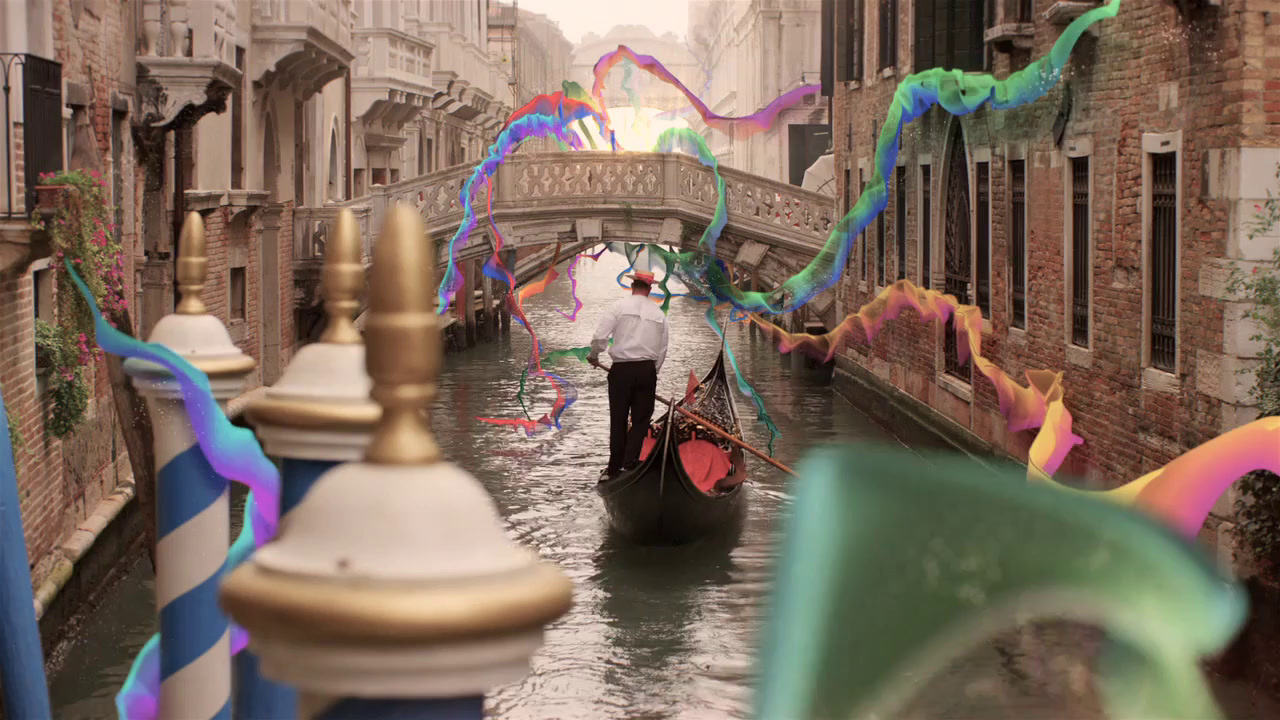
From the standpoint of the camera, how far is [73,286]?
7.96 m

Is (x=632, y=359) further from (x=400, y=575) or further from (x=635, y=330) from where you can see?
(x=400, y=575)

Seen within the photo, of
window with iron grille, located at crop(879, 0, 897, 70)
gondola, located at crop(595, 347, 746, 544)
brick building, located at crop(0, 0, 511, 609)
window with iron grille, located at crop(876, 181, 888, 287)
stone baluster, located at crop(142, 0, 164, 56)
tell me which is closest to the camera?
brick building, located at crop(0, 0, 511, 609)

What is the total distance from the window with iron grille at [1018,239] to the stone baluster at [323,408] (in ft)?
29.4

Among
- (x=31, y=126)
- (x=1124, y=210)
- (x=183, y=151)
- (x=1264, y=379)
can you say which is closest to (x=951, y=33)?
(x=1124, y=210)

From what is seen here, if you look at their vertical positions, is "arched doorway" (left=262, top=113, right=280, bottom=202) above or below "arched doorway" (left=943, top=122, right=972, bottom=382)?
above

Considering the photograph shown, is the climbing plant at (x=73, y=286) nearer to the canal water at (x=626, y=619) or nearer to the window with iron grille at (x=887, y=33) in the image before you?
the canal water at (x=626, y=619)

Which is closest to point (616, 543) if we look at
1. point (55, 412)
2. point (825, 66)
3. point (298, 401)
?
point (55, 412)

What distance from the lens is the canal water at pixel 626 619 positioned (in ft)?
7.18

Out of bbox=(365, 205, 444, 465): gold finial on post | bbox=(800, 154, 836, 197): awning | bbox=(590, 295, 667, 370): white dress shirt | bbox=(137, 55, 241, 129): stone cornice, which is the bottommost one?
bbox=(590, 295, 667, 370): white dress shirt

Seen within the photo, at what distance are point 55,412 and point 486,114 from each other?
84.2ft

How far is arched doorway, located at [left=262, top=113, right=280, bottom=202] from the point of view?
1505cm

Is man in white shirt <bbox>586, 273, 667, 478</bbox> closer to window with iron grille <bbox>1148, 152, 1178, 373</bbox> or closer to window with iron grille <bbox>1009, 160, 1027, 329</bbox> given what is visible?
window with iron grille <bbox>1009, 160, 1027, 329</bbox>

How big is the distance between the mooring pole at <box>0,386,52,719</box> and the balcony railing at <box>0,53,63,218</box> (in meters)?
3.36

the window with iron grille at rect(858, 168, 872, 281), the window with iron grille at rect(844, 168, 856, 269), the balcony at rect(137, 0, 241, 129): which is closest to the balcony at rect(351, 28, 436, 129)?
the window with iron grille at rect(844, 168, 856, 269)
